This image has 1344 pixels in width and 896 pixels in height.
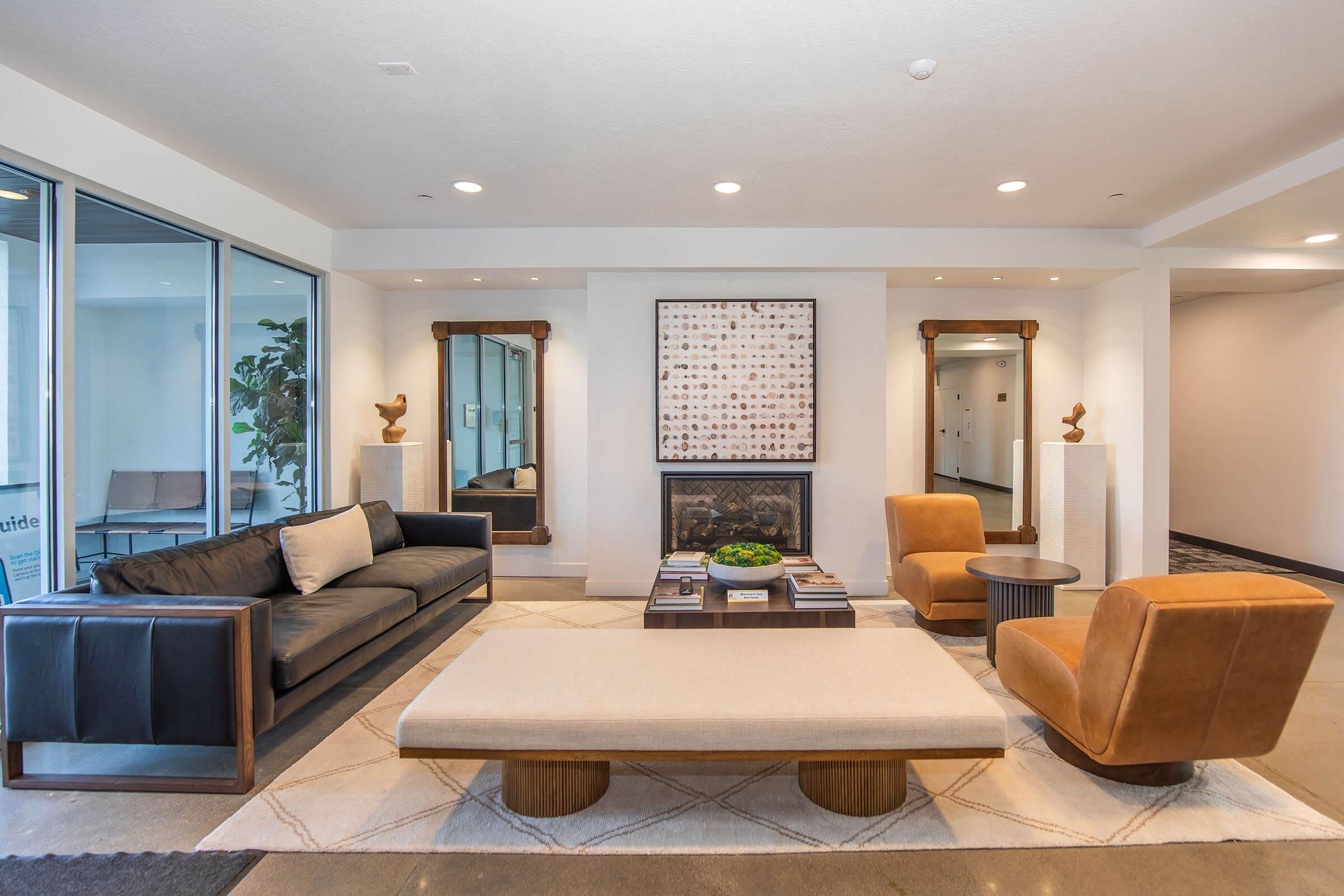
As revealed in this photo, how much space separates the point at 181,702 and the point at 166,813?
1.08 feet

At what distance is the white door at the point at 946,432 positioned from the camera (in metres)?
5.32

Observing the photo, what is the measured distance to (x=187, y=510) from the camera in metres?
3.51

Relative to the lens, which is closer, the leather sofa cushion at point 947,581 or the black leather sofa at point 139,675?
the black leather sofa at point 139,675

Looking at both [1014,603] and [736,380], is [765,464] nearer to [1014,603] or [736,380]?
[736,380]

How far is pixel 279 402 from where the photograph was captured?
14.0ft

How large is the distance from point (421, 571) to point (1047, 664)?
3022mm

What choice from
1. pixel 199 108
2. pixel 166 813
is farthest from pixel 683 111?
pixel 166 813

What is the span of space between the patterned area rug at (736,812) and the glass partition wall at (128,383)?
5.14 ft

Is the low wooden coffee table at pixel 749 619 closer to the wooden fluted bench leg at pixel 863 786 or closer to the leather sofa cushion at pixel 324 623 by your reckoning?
the wooden fluted bench leg at pixel 863 786

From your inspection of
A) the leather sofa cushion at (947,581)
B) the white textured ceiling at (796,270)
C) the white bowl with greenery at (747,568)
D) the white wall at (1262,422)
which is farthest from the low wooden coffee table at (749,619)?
the white wall at (1262,422)

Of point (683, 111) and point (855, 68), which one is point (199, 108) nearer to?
point (683, 111)

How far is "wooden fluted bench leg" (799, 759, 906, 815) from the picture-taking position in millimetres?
2053

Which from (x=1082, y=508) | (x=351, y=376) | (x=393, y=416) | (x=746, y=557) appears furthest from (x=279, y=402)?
(x=1082, y=508)

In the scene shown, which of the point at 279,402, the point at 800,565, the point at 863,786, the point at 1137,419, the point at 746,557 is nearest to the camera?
the point at 863,786
